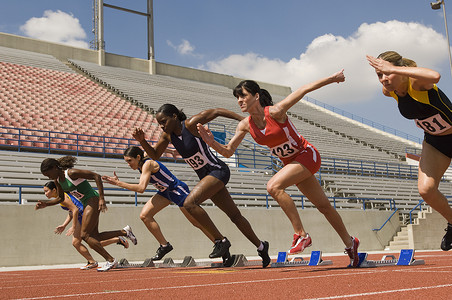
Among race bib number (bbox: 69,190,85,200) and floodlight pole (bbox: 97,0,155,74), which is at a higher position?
floodlight pole (bbox: 97,0,155,74)

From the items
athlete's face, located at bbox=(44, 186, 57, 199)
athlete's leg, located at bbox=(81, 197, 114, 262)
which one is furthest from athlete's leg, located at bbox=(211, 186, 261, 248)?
athlete's face, located at bbox=(44, 186, 57, 199)

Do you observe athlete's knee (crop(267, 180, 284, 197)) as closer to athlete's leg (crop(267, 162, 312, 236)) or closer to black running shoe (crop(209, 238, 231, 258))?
athlete's leg (crop(267, 162, 312, 236))

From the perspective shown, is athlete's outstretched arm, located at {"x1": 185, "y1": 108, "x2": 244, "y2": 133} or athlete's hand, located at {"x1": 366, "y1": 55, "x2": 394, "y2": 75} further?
athlete's outstretched arm, located at {"x1": 185, "y1": 108, "x2": 244, "y2": 133}

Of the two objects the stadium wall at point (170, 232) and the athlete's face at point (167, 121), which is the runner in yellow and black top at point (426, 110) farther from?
the stadium wall at point (170, 232)

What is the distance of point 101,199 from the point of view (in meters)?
7.97

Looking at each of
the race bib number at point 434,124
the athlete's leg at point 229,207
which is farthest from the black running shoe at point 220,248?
the race bib number at point 434,124

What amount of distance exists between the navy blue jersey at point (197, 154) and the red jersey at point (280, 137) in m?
1.23

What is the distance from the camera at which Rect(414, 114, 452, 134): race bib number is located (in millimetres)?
4422

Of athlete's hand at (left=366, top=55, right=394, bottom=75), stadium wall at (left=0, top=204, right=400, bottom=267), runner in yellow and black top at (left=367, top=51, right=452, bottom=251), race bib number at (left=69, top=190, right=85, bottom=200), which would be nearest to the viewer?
athlete's hand at (left=366, top=55, right=394, bottom=75)

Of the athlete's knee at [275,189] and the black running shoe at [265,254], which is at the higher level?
the athlete's knee at [275,189]

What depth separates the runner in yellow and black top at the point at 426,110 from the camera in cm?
436

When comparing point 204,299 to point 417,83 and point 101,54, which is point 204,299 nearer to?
point 417,83

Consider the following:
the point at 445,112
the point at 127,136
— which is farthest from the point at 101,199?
the point at 127,136

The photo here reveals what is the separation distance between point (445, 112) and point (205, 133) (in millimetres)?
2501
